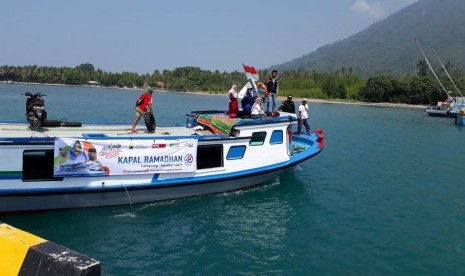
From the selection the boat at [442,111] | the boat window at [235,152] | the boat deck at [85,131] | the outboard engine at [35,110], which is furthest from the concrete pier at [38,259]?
the boat at [442,111]

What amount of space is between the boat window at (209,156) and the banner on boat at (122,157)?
54cm

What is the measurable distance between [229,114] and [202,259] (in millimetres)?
7674

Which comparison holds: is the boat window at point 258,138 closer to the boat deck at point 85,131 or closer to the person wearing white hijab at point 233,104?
the boat deck at point 85,131

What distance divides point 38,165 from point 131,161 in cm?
256

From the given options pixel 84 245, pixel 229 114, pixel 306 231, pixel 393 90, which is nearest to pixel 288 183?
pixel 229 114

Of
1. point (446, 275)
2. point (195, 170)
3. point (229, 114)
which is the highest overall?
point (229, 114)

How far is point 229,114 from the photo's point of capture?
16.7 m

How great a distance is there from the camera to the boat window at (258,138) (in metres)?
15.0

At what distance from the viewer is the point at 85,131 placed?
13672 millimetres

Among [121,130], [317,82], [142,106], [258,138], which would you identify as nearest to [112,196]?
[121,130]

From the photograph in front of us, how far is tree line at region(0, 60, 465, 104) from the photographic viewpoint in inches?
4301

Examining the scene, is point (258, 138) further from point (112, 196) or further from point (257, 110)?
point (112, 196)

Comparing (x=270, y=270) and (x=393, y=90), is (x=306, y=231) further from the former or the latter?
(x=393, y=90)

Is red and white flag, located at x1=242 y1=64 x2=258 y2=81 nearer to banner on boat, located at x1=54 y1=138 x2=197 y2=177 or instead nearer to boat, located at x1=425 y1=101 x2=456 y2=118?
banner on boat, located at x1=54 y1=138 x2=197 y2=177
